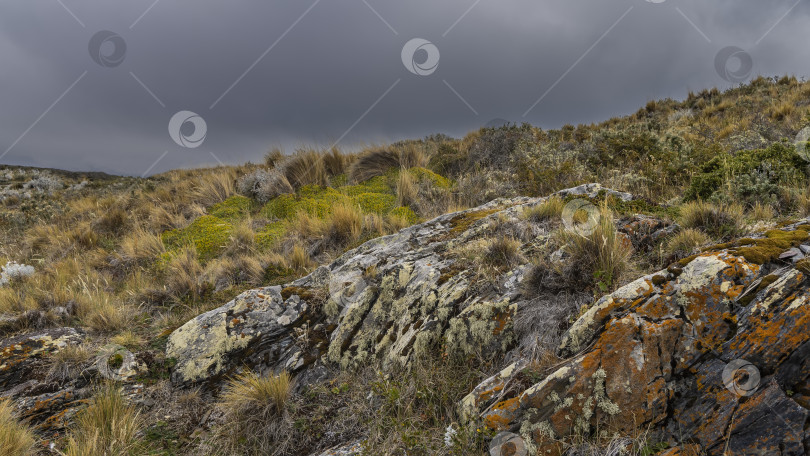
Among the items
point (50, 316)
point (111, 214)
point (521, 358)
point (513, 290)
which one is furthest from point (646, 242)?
point (111, 214)

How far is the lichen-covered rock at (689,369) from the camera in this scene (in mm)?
1592

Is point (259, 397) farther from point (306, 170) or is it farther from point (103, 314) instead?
point (306, 170)

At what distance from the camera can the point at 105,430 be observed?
2.53 m

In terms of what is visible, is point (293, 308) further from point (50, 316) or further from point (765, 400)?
point (765, 400)

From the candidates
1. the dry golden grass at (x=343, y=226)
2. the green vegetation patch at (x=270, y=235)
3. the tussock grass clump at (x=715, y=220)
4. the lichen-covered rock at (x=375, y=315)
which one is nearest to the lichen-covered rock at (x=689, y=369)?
the lichen-covered rock at (x=375, y=315)

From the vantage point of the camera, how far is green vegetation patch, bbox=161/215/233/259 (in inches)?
261

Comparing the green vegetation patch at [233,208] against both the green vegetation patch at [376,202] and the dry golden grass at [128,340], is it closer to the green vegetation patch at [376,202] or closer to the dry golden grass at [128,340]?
the green vegetation patch at [376,202]

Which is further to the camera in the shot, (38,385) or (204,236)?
(204,236)

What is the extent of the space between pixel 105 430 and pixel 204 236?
17.0ft

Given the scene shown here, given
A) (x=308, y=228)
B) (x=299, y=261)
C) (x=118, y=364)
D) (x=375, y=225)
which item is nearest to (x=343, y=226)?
(x=375, y=225)

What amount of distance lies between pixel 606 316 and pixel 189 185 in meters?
13.5

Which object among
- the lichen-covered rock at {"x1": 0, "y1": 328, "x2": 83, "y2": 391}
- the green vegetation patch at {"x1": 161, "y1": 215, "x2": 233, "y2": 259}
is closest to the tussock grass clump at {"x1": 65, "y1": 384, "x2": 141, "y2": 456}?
the lichen-covered rock at {"x1": 0, "y1": 328, "x2": 83, "y2": 391}

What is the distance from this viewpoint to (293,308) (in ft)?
12.4

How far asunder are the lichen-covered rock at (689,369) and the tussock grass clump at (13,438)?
9.71 ft
